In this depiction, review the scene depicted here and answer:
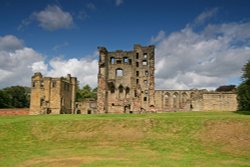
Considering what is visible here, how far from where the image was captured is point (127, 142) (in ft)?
69.2

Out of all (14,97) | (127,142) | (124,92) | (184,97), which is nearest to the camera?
(127,142)

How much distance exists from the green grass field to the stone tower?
22518 mm

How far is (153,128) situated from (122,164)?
366 inches

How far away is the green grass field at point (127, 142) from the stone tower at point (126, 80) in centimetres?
2252

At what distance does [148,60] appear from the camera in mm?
50781

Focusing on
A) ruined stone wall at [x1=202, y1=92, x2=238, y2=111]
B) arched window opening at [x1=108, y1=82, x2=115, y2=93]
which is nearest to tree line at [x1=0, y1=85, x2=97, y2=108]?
arched window opening at [x1=108, y1=82, x2=115, y2=93]

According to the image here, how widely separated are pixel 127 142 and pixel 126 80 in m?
29.4

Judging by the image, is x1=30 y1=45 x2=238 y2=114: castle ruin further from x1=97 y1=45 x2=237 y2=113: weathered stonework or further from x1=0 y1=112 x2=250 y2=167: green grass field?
x1=0 y1=112 x2=250 y2=167: green grass field

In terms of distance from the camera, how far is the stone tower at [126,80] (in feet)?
159

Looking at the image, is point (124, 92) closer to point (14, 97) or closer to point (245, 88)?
point (245, 88)

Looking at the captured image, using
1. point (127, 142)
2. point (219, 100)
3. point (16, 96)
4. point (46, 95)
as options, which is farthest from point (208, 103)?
point (16, 96)

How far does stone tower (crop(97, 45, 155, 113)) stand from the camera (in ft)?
159

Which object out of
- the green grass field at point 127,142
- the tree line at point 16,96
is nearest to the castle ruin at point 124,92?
the tree line at point 16,96

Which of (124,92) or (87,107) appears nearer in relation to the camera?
(124,92)
